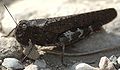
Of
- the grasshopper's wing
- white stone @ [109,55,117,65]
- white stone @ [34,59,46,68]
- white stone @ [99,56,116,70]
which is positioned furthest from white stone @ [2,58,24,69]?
white stone @ [109,55,117,65]

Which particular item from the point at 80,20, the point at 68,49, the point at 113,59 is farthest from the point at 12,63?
the point at 113,59

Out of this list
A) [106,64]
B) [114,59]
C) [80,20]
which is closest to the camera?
[106,64]

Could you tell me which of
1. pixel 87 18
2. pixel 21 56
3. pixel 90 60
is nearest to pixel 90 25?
pixel 87 18

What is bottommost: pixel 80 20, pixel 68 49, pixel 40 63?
pixel 40 63

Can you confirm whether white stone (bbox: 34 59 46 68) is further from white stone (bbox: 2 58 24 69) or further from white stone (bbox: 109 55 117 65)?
white stone (bbox: 109 55 117 65)

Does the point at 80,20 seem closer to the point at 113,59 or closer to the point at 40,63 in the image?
the point at 113,59

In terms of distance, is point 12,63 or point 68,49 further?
point 68,49

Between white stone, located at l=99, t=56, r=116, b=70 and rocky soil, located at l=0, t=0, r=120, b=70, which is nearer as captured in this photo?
white stone, located at l=99, t=56, r=116, b=70

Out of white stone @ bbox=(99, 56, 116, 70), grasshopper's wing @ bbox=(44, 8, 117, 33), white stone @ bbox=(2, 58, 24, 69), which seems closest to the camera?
white stone @ bbox=(99, 56, 116, 70)
